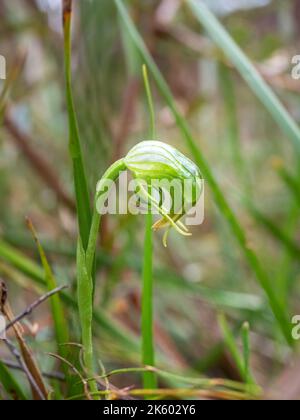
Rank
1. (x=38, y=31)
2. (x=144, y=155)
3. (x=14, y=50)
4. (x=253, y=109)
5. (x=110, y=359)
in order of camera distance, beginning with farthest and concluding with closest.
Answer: (x=253, y=109) < (x=14, y=50) < (x=38, y=31) < (x=110, y=359) < (x=144, y=155)

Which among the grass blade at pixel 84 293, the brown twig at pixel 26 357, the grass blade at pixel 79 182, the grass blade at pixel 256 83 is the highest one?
the grass blade at pixel 256 83

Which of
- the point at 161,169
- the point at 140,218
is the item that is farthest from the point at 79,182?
the point at 140,218

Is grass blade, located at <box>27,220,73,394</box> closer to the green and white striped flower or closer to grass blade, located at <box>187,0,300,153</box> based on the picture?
the green and white striped flower

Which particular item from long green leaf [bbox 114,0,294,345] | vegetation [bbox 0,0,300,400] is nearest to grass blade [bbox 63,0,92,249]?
vegetation [bbox 0,0,300,400]

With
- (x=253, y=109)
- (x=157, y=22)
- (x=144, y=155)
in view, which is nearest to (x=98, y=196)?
(x=144, y=155)

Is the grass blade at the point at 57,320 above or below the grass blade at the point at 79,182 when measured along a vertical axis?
below

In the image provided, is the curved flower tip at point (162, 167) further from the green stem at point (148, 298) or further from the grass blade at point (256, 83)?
the grass blade at point (256, 83)

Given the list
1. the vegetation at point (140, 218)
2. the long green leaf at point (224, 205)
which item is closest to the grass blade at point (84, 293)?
the vegetation at point (140, 218)

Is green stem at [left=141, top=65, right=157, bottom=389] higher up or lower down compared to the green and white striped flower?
lower down

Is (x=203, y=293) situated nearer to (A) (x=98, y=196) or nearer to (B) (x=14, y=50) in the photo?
(A) (x=98, y=196)

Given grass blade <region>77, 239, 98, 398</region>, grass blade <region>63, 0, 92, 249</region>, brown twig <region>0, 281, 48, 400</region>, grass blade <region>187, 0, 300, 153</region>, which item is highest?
grass blade <region>187, 0, 300, 153</region>

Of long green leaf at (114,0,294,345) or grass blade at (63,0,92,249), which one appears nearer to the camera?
grass blade at (63,0,92,249)
